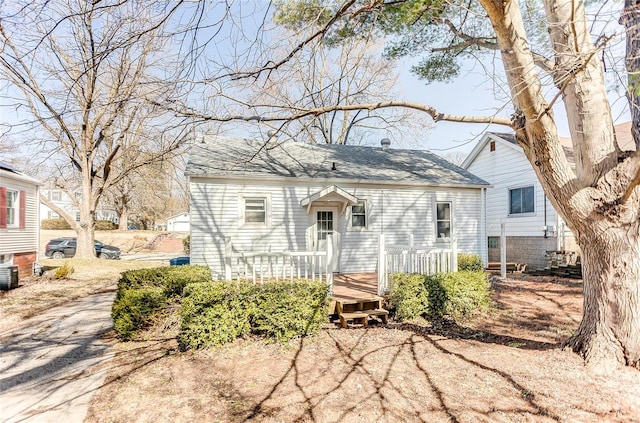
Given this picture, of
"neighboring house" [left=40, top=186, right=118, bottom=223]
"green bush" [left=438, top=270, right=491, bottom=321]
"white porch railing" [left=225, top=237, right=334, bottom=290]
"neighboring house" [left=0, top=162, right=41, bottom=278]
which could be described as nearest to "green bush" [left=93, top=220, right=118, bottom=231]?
"neighboring house" [left=40, top=186, right=118, bottom=223]

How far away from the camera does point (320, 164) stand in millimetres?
11398

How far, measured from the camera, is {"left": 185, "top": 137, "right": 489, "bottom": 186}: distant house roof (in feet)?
32.1

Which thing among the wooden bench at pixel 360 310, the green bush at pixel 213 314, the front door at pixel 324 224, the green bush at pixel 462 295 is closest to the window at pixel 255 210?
the front door at pixel 324 224

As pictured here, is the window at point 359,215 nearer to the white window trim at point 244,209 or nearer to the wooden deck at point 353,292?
the wooden deck at point 353,292

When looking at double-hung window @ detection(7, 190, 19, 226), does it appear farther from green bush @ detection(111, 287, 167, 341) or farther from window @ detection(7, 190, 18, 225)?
green bush @ detection(111, 287, 167, 341)

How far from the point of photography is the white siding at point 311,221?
937cm

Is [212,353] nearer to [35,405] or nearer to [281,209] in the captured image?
[35,405]

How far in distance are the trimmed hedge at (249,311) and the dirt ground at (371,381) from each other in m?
0.22

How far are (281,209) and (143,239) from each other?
22591 mm

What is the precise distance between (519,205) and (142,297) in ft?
46.4

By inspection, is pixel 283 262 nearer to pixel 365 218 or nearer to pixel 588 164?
pixel 588 164

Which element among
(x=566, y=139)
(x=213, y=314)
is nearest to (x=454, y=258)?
(x=213, y=314)

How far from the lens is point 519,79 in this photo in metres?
3.89

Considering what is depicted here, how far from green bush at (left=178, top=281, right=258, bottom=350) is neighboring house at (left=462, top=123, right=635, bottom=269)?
11413 millimetres
